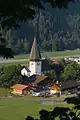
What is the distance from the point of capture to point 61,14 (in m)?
67.2

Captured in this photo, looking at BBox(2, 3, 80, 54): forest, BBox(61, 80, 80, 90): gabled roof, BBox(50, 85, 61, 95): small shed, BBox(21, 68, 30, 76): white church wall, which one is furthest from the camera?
BBox(2, 3, 80, 54): forest

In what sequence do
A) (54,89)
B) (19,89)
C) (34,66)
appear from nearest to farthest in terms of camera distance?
1. (19,89)
2. (54,89)
3. (34,66)

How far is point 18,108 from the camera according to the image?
550 inches

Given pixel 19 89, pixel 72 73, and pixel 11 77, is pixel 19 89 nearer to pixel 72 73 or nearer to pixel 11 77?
pixel 11 77

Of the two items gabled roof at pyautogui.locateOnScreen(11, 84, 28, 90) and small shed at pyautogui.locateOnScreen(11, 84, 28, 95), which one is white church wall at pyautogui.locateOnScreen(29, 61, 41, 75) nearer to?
gabled roof at pyautogui.locateOnScreen(11, 84, 28, 90)

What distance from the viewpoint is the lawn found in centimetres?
1223

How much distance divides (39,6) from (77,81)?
18304 millimetres

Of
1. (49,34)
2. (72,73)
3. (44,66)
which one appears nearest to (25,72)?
(44,66)

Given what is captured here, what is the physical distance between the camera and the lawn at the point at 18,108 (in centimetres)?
1223

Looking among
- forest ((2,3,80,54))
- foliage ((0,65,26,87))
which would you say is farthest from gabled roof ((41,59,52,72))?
forest ((2,3,80,54))

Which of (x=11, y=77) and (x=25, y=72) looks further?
(x=25, y=72)

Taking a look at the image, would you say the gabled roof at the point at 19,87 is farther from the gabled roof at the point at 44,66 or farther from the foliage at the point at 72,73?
the gabled roof at the point at 44,66

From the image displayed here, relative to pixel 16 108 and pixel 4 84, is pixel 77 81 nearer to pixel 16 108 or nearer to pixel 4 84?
pixel 4 84

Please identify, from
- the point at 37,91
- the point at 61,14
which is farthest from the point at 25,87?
the point at 61,14
